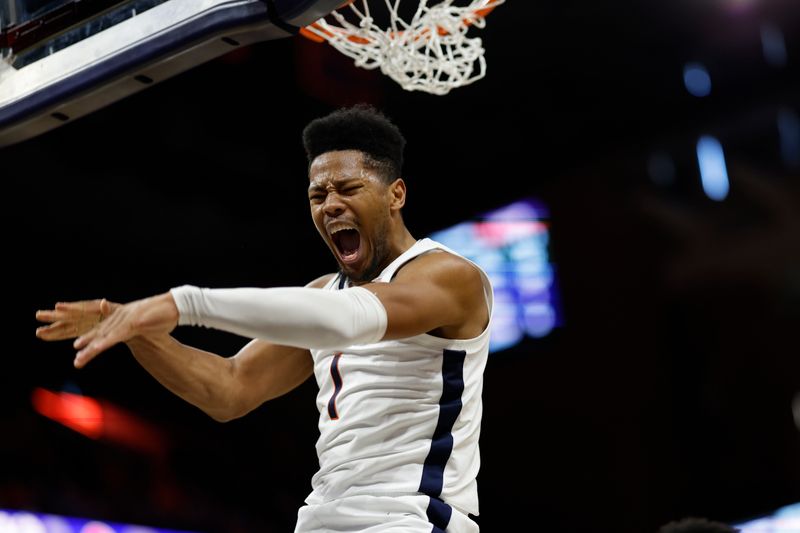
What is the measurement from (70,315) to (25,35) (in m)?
1.23

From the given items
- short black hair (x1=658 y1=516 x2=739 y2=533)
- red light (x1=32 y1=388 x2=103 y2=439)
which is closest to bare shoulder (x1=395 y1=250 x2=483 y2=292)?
short black hair (x1=658 y1=516 x2=739 y2=533)

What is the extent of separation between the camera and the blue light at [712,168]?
28.3 feet

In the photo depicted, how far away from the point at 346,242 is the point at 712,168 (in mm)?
6268

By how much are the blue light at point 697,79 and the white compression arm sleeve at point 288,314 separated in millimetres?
7096

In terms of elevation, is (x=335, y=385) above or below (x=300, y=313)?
A: below

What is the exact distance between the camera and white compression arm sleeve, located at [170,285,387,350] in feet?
7.62

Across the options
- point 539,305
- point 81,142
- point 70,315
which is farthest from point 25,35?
point 539,305

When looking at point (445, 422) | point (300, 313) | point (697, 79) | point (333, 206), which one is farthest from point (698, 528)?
point (697, 79)

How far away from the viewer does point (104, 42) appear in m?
3.20

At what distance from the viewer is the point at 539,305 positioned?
9188 millimetres

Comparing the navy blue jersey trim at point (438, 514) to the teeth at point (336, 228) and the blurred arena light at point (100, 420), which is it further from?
the blurred arena light at point (100, 420)

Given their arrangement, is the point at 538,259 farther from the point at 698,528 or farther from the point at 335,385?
the point at 335,385

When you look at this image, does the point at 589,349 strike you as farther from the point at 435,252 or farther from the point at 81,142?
the point at 435,252

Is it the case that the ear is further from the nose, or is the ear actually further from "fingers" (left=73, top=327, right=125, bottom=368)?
"fingers" (left=73, top=327, right=125, bottom=368)
